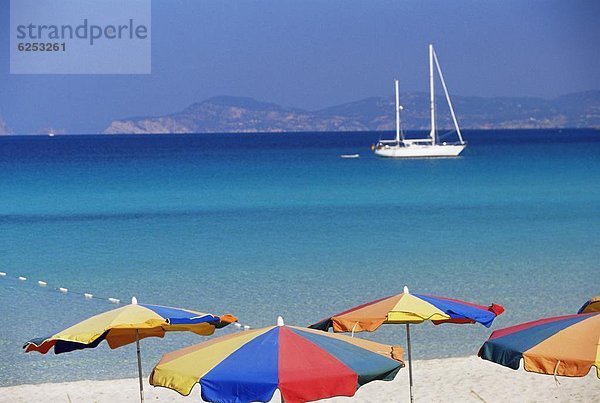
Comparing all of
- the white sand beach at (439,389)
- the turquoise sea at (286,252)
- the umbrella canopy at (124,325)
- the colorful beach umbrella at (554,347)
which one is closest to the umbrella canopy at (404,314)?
the umbrella canopy at (124,325)

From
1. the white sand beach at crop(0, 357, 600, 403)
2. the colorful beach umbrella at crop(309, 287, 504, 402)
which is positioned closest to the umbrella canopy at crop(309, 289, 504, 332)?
the colorful beach umbrella at crop(309, 287, 504, 402)

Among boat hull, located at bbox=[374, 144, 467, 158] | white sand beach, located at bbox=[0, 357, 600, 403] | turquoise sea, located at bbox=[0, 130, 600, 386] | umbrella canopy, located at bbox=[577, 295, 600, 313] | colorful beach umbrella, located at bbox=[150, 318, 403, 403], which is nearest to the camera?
colorful beach umbrella, located at bbox=[150, 318, 403, 403]

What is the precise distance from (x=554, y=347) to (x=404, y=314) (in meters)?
1.80

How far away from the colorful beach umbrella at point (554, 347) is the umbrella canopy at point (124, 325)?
2493 millimetres

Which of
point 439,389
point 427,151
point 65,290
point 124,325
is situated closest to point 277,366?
point 124,325

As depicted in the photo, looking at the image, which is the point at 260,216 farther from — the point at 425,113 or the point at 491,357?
the point at 425,113

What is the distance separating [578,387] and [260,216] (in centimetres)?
2083

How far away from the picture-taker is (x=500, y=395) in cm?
980

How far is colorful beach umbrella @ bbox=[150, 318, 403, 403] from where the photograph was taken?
6180mm

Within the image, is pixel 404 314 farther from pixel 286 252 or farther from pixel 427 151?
pixel 427 151

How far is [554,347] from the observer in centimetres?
642

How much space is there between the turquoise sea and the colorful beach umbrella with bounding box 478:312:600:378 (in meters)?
5.20

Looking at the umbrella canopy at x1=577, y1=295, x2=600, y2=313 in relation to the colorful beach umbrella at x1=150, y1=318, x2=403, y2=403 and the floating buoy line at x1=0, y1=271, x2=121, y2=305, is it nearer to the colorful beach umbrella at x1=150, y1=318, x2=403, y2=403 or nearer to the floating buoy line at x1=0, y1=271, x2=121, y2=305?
the colorful beach umbrella at x1=150, y1=318, x2=403, y2=403

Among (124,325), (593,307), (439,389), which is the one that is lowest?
(439,389)
